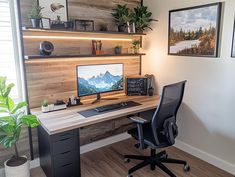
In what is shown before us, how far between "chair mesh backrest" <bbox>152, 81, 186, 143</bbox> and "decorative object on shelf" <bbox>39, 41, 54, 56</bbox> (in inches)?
52.5

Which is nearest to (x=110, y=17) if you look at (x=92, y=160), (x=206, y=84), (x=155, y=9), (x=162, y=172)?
(x=155, y=9)

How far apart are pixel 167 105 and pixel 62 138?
1112 mm

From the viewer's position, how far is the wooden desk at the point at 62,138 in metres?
1.95

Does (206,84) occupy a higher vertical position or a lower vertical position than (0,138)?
higher

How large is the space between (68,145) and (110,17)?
1814 millimetres

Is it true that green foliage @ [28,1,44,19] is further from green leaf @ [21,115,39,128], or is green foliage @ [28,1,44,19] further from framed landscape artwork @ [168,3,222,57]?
framed landscape artwork @ [168,3,222,57]

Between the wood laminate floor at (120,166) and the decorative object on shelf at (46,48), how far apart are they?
1376 millimetres

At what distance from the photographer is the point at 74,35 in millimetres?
2545

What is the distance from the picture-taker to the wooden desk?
1945 mm

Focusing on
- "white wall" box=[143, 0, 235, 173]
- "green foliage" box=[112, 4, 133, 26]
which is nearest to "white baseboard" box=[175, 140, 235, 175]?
"white wall" box=[143, 0, 235, 173]

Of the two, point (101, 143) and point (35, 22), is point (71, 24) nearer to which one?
point (35, 22)

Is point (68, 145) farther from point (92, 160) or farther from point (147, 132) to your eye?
point (147, 132)

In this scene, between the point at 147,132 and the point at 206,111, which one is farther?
the point at 206,111

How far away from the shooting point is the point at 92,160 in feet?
8.59
